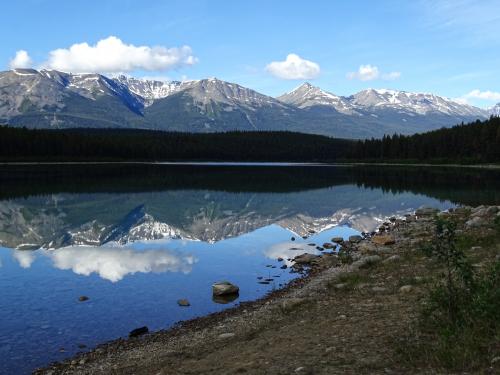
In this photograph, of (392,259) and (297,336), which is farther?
(392,259)

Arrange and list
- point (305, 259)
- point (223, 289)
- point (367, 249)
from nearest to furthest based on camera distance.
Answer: point (223, 289), point (367, 249), point (305, 259)

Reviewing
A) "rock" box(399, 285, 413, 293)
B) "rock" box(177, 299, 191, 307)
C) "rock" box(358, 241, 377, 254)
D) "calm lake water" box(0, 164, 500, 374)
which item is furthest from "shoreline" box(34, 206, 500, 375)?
"rock" box(358, 241, 377, 254)

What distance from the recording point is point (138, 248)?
4109cm

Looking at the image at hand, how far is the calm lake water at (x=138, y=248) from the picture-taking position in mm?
21438

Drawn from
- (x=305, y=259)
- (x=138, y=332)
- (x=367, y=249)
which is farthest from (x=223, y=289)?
(x=367, y=249)

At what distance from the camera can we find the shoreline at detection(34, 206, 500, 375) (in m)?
12.8

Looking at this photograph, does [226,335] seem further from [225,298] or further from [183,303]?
[225,298]

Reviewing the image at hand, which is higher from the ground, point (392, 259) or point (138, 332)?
point (392, 259)

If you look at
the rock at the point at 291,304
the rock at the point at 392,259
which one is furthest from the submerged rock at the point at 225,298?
the rock at the point at 392,259

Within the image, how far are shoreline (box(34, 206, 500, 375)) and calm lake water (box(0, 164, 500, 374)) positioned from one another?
72.1 inches

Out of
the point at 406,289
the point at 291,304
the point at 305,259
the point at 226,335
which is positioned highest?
the point at 406,289

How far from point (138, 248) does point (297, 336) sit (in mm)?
27531

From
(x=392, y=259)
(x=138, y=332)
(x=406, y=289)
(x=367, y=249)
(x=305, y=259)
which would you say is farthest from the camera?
(x=305, y=259)

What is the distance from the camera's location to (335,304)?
65.8 feet
